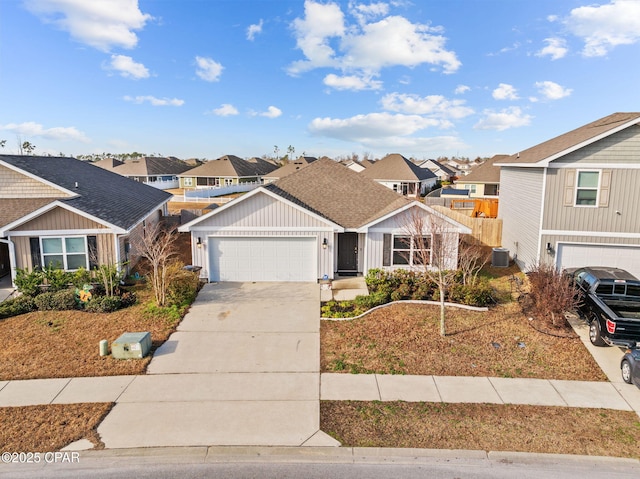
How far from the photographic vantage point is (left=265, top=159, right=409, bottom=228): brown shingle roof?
61.5 ft

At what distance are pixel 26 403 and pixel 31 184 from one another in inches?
532

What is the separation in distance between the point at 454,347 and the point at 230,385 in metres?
6.18

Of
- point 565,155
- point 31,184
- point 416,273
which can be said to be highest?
point 565,155

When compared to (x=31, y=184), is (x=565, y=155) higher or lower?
higher

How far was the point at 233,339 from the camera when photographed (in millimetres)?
12203

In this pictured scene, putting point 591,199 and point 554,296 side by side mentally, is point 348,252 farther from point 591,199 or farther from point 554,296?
point 591,199

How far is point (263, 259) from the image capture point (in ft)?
58.6

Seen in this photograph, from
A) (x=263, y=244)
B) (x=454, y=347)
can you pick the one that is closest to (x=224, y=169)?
(x=263, y=244)

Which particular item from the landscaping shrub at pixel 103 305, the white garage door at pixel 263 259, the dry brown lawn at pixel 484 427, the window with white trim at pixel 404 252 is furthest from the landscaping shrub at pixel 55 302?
the window with white trim at pixel 404 252

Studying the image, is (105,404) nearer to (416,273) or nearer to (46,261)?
(46,261)

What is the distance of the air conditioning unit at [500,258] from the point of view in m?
19.5

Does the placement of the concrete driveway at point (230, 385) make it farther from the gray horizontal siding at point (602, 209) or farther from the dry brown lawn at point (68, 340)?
the gray horizontal siding at point (602, 209)

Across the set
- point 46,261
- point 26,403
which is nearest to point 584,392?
point 26,403

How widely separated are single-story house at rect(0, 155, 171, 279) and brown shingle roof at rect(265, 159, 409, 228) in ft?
22.9
